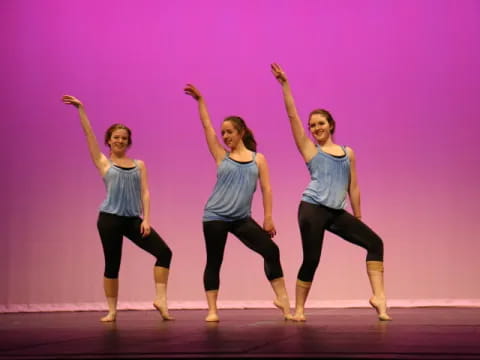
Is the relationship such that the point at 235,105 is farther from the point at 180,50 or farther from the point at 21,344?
the point at 21,344

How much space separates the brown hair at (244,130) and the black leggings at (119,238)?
2.72 feet

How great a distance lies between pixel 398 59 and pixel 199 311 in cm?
254

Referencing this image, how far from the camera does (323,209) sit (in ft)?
15.1

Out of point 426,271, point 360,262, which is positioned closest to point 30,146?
point 360,262

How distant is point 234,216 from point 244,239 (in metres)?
0.15

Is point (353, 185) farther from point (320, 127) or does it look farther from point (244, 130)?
point (244, 130)

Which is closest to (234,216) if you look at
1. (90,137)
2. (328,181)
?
(328,181)

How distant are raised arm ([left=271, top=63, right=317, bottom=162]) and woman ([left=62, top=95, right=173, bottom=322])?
1104mm

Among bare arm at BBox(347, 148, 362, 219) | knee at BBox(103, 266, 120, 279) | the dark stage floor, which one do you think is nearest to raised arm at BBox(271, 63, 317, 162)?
bare arm at BBox(347, 148, 362, 219)

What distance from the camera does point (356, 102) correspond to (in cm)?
646

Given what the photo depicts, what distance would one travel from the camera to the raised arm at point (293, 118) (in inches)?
181

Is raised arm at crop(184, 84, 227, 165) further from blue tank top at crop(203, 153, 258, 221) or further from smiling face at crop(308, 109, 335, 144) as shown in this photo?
smiling face at crop(308, 109, 335, 144)

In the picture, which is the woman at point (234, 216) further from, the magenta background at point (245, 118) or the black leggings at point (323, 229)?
the magenta background at point (245, 118)

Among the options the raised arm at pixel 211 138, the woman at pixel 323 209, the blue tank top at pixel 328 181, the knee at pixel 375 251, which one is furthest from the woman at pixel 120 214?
the knee at pixel 375 251
